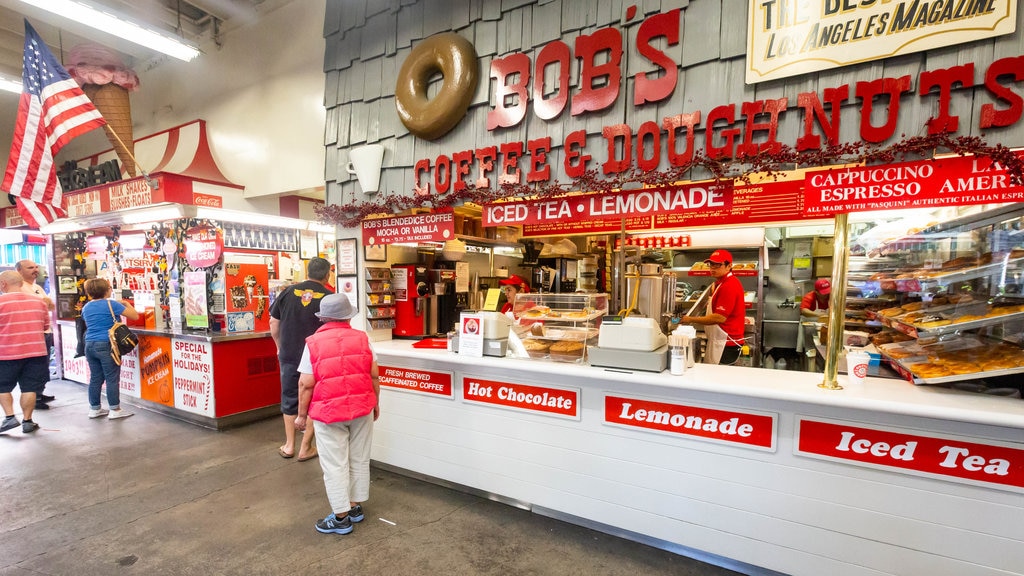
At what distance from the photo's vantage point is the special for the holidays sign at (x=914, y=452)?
6.68 feet

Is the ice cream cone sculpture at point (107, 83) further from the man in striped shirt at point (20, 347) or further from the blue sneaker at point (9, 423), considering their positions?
the blue sneaker at point (9, 423)

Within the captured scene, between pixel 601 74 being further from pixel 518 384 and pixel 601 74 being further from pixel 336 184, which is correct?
pixel 336 184

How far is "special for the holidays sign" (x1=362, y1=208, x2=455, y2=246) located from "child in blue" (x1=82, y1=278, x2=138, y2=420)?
3730 millimetres

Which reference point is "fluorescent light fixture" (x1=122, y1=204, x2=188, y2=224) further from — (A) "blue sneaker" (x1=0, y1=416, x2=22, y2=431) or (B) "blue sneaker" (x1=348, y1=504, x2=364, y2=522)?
(B) "blue sneaker" (x1=348, y1=504, x2=364, y2=522)

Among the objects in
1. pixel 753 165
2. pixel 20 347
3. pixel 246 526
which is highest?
Answer: pixel 753 165

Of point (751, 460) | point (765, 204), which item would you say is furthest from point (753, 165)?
point (765, 204)

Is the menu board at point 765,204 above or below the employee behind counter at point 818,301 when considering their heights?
above

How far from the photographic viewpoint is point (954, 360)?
2.39 metres

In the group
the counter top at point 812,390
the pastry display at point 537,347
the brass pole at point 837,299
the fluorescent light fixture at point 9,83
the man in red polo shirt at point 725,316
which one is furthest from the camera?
the fluorescent light fixture at point 9,83

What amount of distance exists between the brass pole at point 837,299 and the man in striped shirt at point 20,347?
7795 millimetres

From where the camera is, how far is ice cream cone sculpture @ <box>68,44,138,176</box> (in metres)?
6.11

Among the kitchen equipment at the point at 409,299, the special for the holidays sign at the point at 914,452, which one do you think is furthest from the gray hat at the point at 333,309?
the special for the holidays sign at the point at 914,452

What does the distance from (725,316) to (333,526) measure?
4263mm

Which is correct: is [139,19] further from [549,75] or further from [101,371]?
[549,75]
